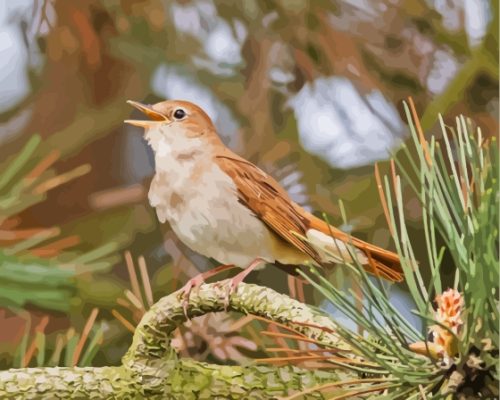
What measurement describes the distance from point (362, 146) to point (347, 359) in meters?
0.25

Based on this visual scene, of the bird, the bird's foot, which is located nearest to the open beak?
the bird

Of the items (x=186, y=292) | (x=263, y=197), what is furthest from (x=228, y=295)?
(x=263, y=197)

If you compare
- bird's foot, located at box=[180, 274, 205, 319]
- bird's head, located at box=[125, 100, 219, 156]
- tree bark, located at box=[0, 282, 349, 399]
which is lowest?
tree bark, located at box=[0, 282, 349, 399]

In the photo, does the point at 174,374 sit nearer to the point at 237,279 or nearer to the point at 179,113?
the point at 237,279

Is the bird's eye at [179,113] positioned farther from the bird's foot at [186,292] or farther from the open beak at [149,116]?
the bird's foot at [186,292]

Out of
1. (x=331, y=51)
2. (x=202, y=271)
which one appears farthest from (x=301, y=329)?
(x=331, y=51)

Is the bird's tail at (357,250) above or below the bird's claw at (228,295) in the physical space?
below

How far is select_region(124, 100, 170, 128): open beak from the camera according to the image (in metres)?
0.52

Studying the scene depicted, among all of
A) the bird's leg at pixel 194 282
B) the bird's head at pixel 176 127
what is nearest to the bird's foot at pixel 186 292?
the bird's leg at pixel 194 282

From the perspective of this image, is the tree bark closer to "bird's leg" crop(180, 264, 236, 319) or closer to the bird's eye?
"bird's leg" crop(180, 264, 236, 319)

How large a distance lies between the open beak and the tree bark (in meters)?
0.13

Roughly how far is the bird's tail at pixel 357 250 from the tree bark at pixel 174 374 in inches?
1.5

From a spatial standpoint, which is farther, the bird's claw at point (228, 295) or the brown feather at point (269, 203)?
the brown feather at point (269, 203)

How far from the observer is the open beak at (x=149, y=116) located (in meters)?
0.52
